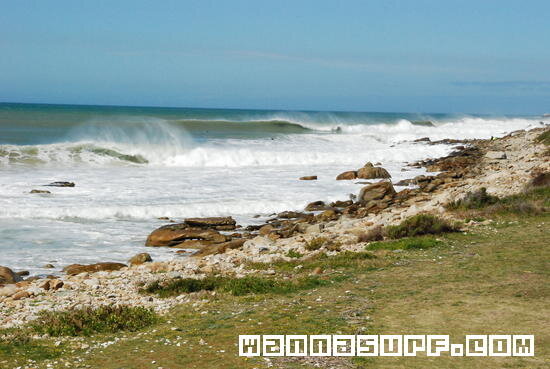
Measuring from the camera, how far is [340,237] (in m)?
14.0

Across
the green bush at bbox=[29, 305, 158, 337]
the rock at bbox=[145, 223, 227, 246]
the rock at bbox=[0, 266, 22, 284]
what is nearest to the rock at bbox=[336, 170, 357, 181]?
the rock at bbox=[145, 223, 227, 246]

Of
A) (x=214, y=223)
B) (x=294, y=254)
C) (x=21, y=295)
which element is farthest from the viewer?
(x=214, y=223)

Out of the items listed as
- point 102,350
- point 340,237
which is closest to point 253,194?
point 340,237

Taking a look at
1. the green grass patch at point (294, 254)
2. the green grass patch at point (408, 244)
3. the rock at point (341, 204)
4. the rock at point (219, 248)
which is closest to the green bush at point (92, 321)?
the green grass patch at point (294, 254)

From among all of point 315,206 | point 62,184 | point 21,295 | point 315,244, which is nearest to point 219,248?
point 315,244

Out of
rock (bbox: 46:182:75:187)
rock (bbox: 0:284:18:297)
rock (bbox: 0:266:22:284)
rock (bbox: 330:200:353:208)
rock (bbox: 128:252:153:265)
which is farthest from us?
rock (bbox: 46:182:75:187)

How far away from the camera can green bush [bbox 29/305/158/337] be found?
7.85 m

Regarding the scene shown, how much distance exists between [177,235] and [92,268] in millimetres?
3901

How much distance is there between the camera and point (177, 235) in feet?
54.1

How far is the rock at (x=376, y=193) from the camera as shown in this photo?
2192cm

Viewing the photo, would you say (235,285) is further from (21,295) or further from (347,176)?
(347,176)

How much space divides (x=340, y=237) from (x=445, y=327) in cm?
676

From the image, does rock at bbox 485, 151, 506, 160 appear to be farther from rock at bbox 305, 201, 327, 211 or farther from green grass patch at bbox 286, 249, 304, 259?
green grass patch at bbox 286, 249, 304, 259

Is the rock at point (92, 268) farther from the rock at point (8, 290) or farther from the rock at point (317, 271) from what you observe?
the rock at point (317, 271)
